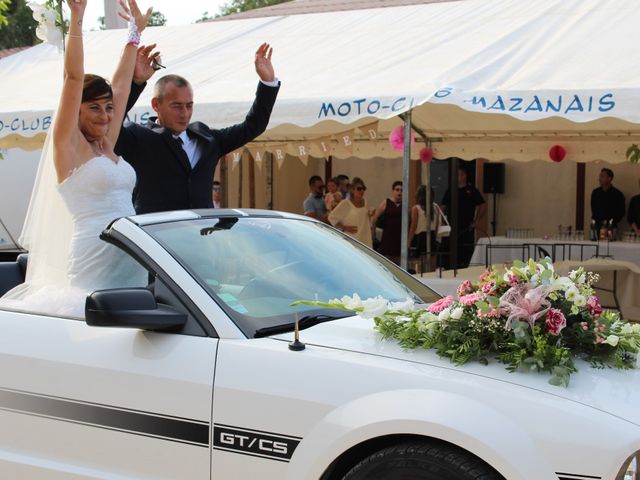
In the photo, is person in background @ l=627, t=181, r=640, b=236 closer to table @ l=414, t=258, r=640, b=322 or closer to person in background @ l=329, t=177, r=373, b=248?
table @ l=414, t=258, r=640, b=322

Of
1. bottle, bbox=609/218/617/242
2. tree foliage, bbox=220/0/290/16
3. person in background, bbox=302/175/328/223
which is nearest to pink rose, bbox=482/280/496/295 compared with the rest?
bottle, bbox=609/218/617/242

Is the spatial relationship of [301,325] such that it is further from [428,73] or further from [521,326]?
[428,73]

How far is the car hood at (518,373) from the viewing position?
8.18 ft

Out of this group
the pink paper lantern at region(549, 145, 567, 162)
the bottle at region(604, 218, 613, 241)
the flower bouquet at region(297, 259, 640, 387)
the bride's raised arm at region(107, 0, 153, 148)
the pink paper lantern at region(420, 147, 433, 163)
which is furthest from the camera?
the bottle at region(604, 218, 613, 241)

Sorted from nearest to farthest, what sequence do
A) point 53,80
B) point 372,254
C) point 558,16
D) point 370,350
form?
1. point 370,350
2. point 372,254
3. point 558,16
4. point 53,80

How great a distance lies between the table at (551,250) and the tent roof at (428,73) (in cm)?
111

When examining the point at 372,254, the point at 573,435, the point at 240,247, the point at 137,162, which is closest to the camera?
the point at 573,435

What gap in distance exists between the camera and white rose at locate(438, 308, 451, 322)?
286cm

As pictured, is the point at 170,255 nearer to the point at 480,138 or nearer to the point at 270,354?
the point at 270,354

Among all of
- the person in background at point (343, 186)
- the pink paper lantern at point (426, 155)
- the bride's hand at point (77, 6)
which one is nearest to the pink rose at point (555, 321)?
the bride's hand at point (77, 6)

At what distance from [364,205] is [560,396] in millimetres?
9239

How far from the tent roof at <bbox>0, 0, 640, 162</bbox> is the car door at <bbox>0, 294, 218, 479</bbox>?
14.3 ft

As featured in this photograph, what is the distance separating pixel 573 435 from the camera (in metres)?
2.37

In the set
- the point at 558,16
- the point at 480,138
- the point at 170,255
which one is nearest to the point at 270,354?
the point at 170,255
